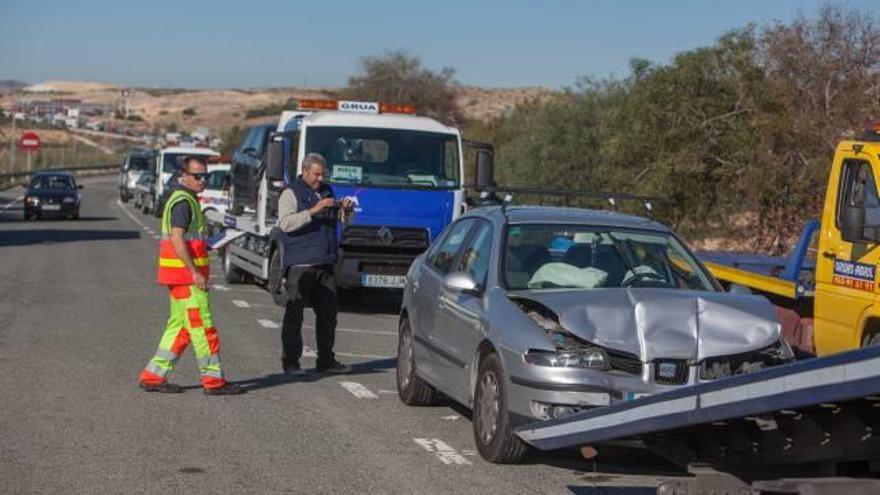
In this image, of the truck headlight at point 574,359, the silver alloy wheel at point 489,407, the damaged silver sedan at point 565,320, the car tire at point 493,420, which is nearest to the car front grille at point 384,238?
the damaged silver sedan at point 565,320

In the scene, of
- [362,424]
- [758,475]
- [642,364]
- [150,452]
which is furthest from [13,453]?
[758,475]

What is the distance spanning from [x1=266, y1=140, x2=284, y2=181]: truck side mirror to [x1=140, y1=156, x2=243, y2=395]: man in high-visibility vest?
7165 millimetres

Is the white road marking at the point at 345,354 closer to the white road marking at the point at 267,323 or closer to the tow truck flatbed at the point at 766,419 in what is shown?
the white road marking at the point at 267,323

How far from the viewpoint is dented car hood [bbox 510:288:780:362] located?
848cm

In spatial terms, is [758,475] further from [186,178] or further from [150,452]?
[186,178]

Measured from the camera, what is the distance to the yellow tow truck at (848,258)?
1034 cm

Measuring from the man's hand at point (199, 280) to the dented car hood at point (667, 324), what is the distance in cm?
350

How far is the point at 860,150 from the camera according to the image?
10750 millimetres

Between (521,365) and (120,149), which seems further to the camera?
(120,149)

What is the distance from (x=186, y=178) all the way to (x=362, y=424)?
260 centimetres

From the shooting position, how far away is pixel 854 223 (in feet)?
33.8

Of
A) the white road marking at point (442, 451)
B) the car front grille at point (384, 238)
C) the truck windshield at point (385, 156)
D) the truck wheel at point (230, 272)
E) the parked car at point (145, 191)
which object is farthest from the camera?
the parked car at point (145, 191)

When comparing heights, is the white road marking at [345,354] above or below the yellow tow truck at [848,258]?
below

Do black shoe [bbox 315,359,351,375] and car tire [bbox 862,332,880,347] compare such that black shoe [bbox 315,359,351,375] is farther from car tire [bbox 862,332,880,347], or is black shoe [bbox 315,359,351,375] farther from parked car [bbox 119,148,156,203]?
parked car [bbox 119,148,156,203]
